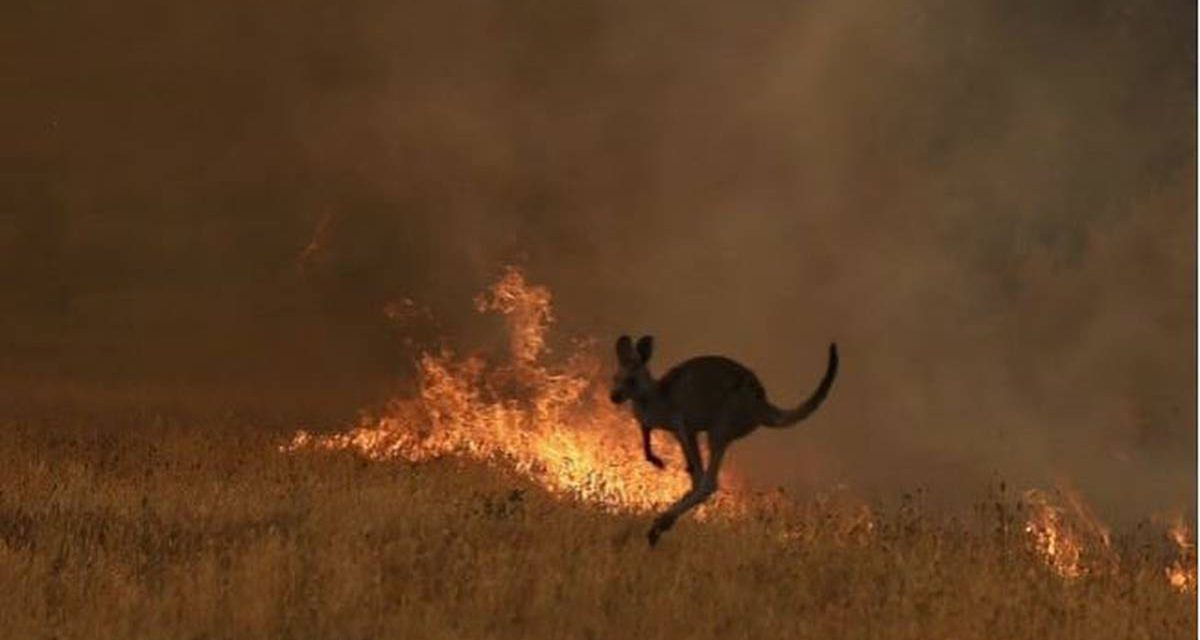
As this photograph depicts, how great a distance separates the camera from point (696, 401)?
1383cm

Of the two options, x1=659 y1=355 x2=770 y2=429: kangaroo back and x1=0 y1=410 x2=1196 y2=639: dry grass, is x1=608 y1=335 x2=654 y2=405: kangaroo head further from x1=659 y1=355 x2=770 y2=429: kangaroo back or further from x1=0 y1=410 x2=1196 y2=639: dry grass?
x1=0 y1=410 x2=1196 y2=639: dry grass

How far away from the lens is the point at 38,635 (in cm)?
1029

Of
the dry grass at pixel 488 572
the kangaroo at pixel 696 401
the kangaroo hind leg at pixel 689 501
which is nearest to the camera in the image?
the dry grass at pixel 488 572

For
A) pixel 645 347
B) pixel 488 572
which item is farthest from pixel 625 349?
pixel 488 572

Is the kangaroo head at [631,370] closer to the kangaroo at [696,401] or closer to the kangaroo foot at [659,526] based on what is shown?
the kangaroo at [696,401]

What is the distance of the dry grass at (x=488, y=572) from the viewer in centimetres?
1090

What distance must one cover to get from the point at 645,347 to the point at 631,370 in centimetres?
21

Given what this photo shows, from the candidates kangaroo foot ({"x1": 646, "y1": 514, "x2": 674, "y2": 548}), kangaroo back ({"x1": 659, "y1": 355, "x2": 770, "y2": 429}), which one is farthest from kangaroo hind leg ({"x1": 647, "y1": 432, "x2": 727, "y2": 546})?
kangaroo back ({"x1": 659, "y1": 355, "x2": 770, "y2": 429})

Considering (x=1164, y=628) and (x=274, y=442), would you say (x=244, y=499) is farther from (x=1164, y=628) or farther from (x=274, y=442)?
(x=1164, y=628)

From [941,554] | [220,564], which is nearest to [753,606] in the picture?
[941,554]

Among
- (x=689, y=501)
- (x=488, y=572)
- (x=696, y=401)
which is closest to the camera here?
(x=488, y=572)

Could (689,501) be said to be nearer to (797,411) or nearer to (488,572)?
(797,411)

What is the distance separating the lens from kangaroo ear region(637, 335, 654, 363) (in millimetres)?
13727

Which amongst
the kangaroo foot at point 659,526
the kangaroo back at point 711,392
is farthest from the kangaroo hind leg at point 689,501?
the kangaroo back at point 711,392
